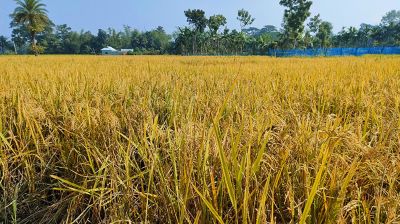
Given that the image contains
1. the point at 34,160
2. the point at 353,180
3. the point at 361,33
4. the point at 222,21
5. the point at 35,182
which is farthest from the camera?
the point at 361,33

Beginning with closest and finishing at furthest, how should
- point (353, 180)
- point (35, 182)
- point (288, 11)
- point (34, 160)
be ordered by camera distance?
point (353, 180) → point (35, 182) → point (34, 160) → point (288, 11)

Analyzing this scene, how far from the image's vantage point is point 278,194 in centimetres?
81

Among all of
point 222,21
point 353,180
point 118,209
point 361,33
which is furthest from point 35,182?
point 361,33

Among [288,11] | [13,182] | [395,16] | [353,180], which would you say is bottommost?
[13,182]

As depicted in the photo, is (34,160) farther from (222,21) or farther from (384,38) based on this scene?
(384,38)

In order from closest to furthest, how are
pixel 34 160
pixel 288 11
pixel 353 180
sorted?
pixel 353 180, pixel 34 160, pixel 288 11

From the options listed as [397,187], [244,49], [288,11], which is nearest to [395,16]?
[244,49]

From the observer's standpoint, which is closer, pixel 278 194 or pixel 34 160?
pixel 278 194

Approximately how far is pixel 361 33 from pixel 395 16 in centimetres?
10782

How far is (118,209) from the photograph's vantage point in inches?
32.8

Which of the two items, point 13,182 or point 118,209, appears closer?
point 118,209

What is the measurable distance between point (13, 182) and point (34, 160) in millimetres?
107

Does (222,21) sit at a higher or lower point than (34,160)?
higher

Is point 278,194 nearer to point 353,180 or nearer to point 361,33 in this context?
point 353,180
